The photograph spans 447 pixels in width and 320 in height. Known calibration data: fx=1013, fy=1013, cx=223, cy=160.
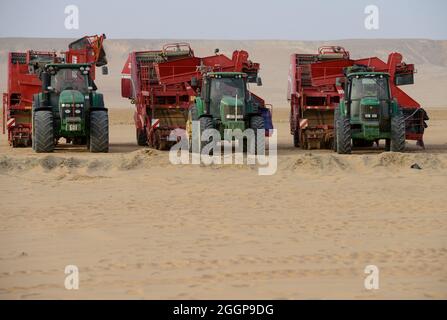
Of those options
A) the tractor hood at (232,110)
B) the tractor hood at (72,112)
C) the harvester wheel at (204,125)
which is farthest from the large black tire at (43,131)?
the tractor hood at (232,110)

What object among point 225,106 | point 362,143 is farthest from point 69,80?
point 362,143

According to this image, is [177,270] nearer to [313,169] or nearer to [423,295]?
[423,295]

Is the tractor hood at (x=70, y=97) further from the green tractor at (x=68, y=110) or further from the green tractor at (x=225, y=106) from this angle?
the green tractor at (x=225, y=106)

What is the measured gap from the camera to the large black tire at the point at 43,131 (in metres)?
22.4

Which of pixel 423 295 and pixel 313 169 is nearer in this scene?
pixel 423 295

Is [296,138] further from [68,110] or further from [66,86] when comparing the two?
[68,110]

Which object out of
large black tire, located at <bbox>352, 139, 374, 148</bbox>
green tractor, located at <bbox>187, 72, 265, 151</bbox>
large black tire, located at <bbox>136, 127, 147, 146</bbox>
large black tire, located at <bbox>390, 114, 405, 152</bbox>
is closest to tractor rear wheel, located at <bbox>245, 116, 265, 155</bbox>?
green tractor, located at <bbox>187, 72, 265, 151</bbox>

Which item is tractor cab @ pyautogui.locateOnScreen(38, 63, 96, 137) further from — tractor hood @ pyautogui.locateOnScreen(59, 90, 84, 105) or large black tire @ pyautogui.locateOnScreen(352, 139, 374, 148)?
large black tire @ pyautogui.locateOnScreen(352, 139, 374, 148)

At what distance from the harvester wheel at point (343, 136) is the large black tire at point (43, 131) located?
6395 millimetres

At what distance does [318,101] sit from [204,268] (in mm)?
16098

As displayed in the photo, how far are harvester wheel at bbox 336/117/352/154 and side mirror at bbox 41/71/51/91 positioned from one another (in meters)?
6.70

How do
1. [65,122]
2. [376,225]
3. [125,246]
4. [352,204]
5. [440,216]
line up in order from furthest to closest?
[65,122] → [352,204] → [440,216] → [376,225] → [125,246]
